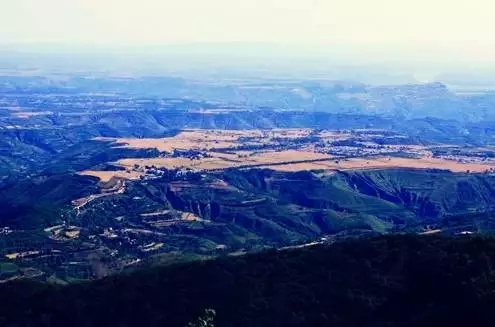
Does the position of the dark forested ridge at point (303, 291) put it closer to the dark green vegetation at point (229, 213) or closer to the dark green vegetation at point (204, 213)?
the dark green vegetation at point (204, 213)

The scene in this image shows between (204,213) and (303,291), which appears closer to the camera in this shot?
(303,291)

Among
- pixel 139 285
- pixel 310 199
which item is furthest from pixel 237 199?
pixel 139 285

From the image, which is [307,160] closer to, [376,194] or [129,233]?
[376,194]

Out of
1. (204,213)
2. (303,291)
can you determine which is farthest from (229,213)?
(303,291)

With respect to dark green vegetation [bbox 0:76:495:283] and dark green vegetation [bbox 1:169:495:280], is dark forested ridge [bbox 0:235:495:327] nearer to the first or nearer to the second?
dark green vegetation [bbox 0:76:495:283]

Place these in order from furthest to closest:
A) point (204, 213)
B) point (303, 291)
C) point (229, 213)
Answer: point (204, 213)
point (229, 213)
point (303, 291)

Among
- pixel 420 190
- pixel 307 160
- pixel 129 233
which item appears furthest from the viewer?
pixel 307 160

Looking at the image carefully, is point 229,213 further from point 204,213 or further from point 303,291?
point 303,291

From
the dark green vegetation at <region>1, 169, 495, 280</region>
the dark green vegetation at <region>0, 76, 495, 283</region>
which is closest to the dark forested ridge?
the dark green vegetation at <region>0, 76, 495, 283</region>
